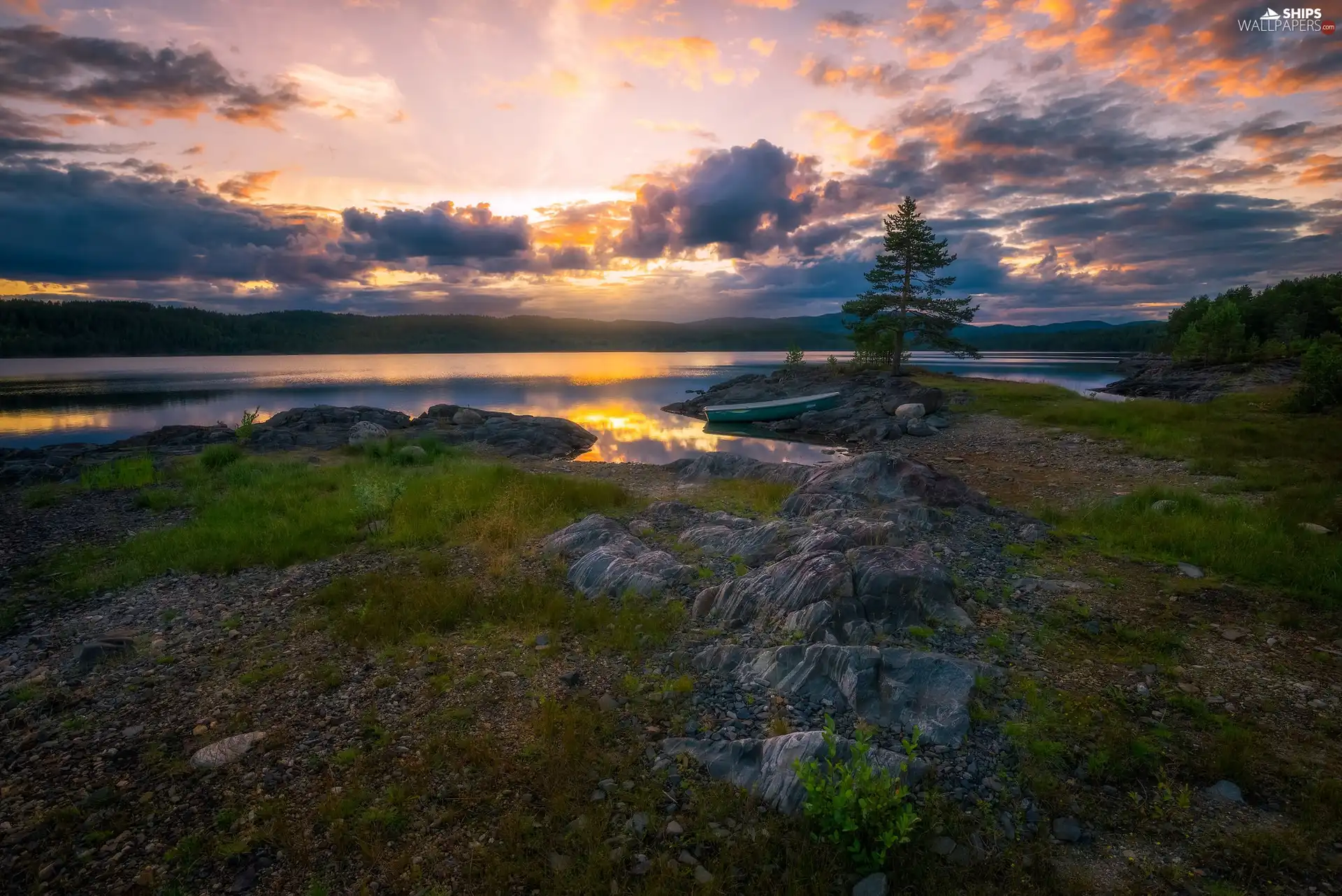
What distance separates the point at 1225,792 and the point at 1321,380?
3823 cm

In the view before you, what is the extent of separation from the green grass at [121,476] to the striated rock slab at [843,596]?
2712cm

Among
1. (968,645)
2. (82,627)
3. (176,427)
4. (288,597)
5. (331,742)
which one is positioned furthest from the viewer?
(176,427)

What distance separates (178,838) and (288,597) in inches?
269

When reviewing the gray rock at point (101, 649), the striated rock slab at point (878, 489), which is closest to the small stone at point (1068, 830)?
the striated rock slab at point (878, 489)

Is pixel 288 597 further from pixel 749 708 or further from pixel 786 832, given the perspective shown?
pixel 786 832

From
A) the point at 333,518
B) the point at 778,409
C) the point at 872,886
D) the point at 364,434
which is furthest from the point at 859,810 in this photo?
the point at 778,409

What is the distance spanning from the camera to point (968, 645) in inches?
357

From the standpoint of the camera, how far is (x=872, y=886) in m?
5.18

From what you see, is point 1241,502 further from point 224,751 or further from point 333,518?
point 333,518

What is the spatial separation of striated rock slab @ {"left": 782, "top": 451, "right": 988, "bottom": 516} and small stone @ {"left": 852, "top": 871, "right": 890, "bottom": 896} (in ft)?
34.3

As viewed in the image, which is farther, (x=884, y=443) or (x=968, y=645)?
(x=884, y=443)

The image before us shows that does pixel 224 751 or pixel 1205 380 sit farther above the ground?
pixel 1205 380

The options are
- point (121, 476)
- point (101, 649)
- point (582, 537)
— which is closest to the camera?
point (101, 649)

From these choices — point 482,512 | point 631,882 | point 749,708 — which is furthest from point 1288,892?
point 482,512
